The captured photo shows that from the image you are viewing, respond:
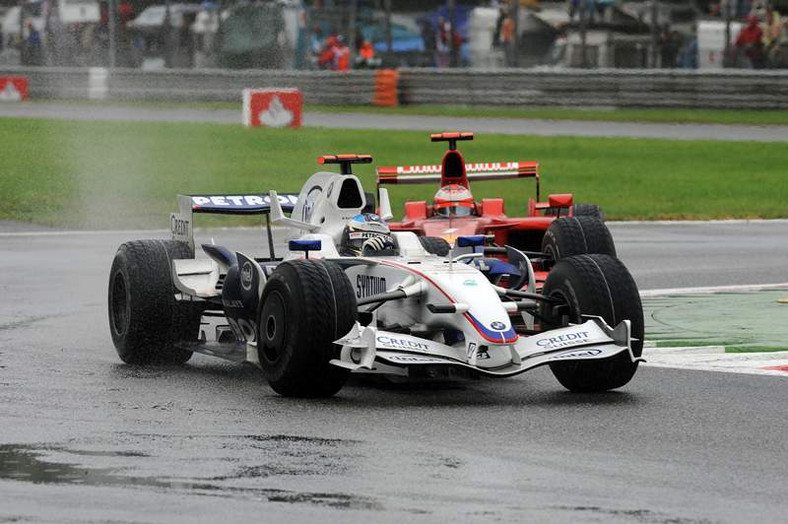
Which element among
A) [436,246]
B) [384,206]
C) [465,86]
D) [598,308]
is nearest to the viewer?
[598,308]

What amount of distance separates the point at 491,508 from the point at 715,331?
5.82m

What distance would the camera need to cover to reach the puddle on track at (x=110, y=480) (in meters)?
7.34

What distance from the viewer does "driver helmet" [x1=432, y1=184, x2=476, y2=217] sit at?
614 inches

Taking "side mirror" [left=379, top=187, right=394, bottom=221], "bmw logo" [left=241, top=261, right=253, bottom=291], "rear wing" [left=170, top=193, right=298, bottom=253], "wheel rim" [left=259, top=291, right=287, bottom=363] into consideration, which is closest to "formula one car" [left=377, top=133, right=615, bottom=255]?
"side mirror" [left=379, top=187, right=394, bottom=221]

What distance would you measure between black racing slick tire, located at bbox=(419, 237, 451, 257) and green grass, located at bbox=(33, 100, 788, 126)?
2404 cm

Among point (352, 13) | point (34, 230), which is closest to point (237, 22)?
point (352, 13)

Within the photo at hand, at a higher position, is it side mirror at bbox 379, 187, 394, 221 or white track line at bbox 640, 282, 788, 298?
side mirror at bbox 379, 187, 394, 221

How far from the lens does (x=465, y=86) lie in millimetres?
39844

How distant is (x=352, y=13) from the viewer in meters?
40.1

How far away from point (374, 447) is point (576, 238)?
562cm

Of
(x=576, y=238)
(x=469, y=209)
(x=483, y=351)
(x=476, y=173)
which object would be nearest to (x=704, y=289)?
(x=576, y=238)

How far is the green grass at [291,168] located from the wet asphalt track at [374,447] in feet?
37.7

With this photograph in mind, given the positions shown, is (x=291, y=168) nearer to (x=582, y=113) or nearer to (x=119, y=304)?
(x=582, y=113)

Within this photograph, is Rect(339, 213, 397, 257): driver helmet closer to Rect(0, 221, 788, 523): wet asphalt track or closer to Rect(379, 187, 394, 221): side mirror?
Rect(0, 221, 788, 523): wet asphalt track
